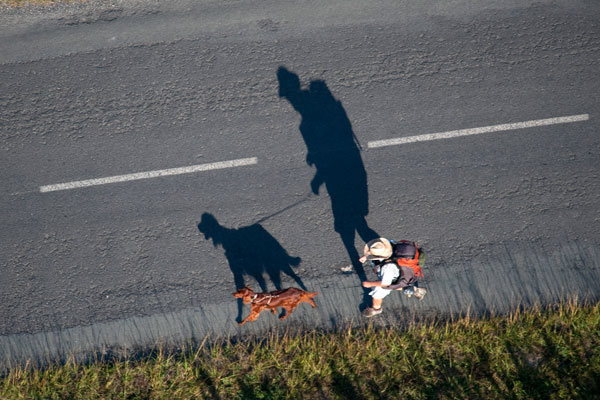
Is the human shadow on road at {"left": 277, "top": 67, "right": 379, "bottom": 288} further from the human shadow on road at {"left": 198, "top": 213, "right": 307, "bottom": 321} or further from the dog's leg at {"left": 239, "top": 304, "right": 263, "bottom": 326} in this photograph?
the dog's leg at {"left": 239, "top": 304, "right": 263, "bottom": 326}

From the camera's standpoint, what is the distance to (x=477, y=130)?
7418 millimetres

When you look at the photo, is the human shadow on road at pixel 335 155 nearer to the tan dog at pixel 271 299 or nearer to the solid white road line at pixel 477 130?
the solid white road line at pixel 477 130

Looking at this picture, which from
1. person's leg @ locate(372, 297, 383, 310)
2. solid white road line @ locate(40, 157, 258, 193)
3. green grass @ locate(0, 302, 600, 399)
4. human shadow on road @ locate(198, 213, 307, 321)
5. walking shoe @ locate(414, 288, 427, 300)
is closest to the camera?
green grass @ locate(0, 302, 600, 399)

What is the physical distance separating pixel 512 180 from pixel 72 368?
267 inches

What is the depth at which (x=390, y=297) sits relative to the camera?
6.70 m

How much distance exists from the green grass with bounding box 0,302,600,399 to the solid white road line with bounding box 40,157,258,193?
2574 mm

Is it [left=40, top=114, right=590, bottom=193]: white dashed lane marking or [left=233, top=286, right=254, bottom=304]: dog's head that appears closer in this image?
[left=233, top=286, right=254, bottom=304]: dog's head

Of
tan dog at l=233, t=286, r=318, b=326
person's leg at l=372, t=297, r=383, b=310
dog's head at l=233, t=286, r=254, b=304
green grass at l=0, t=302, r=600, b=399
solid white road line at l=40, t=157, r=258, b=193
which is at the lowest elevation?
green grass at l=0, t=302, r=600, b=399

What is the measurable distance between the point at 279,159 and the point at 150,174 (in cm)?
197

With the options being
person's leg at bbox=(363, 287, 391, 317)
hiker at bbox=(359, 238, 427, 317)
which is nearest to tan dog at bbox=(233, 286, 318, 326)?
person's leg at bbox=(363, 287, 391, 317)

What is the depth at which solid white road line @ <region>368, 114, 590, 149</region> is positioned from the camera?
24.2 ft

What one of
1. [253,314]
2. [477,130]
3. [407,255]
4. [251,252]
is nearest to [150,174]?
[251,252]

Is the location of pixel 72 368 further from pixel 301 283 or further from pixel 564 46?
pixel 564 46

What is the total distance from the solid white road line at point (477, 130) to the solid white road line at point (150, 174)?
2.07 m
